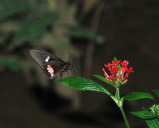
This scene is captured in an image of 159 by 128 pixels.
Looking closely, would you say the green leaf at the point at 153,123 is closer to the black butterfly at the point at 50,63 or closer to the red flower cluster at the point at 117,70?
the red flower cluster at the point at 117,70

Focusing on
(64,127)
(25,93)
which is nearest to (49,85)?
(25,93)

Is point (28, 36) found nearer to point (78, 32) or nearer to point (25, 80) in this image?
point (78, 32)

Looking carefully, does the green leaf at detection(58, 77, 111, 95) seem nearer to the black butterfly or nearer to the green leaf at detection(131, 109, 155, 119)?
the green leaf at detection(131, 109, 155, 119)

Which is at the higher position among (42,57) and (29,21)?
(29,21)

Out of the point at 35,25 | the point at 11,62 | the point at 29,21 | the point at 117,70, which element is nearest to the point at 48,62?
the point at 117,70

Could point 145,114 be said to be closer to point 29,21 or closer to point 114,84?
point 114,84

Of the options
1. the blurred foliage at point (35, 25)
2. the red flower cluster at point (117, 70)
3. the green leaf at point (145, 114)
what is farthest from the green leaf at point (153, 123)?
the blurred foliage at point (35, 25)
